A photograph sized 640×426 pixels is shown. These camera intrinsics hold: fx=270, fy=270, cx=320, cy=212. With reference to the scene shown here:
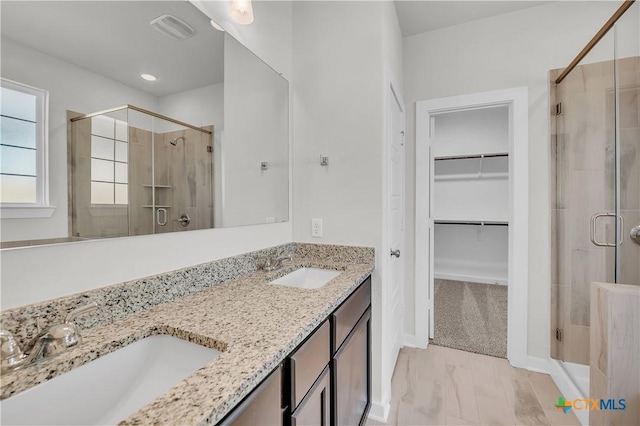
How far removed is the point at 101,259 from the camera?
0.81 m

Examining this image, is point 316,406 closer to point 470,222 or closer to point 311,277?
point 311,277

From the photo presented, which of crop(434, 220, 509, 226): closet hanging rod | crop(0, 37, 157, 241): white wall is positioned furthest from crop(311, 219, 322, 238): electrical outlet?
crop(434, 220, 509, 226): closet hanging rod

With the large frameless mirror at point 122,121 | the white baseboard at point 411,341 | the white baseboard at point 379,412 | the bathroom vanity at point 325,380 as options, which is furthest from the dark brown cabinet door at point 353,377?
the white baseboard at point 411,341

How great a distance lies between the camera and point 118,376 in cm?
71

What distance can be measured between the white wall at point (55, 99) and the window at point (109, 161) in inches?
2.3

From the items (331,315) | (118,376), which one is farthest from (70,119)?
(331,315)

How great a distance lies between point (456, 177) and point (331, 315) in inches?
148

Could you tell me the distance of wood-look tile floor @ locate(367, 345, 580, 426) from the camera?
1.62m

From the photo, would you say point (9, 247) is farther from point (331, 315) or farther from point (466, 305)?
point (466, 305)

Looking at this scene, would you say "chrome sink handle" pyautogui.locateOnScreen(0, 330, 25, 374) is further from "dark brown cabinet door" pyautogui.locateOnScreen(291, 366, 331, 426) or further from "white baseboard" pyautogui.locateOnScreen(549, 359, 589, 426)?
"white baseboard" pyautogui.locateOnScreen(549, 359, 589, 426)

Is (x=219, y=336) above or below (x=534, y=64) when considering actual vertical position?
below

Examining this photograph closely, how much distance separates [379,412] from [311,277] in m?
0.91

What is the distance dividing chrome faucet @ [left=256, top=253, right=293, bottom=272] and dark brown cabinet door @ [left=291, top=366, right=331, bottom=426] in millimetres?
584

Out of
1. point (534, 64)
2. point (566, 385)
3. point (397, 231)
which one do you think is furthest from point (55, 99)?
point (566, 385)
